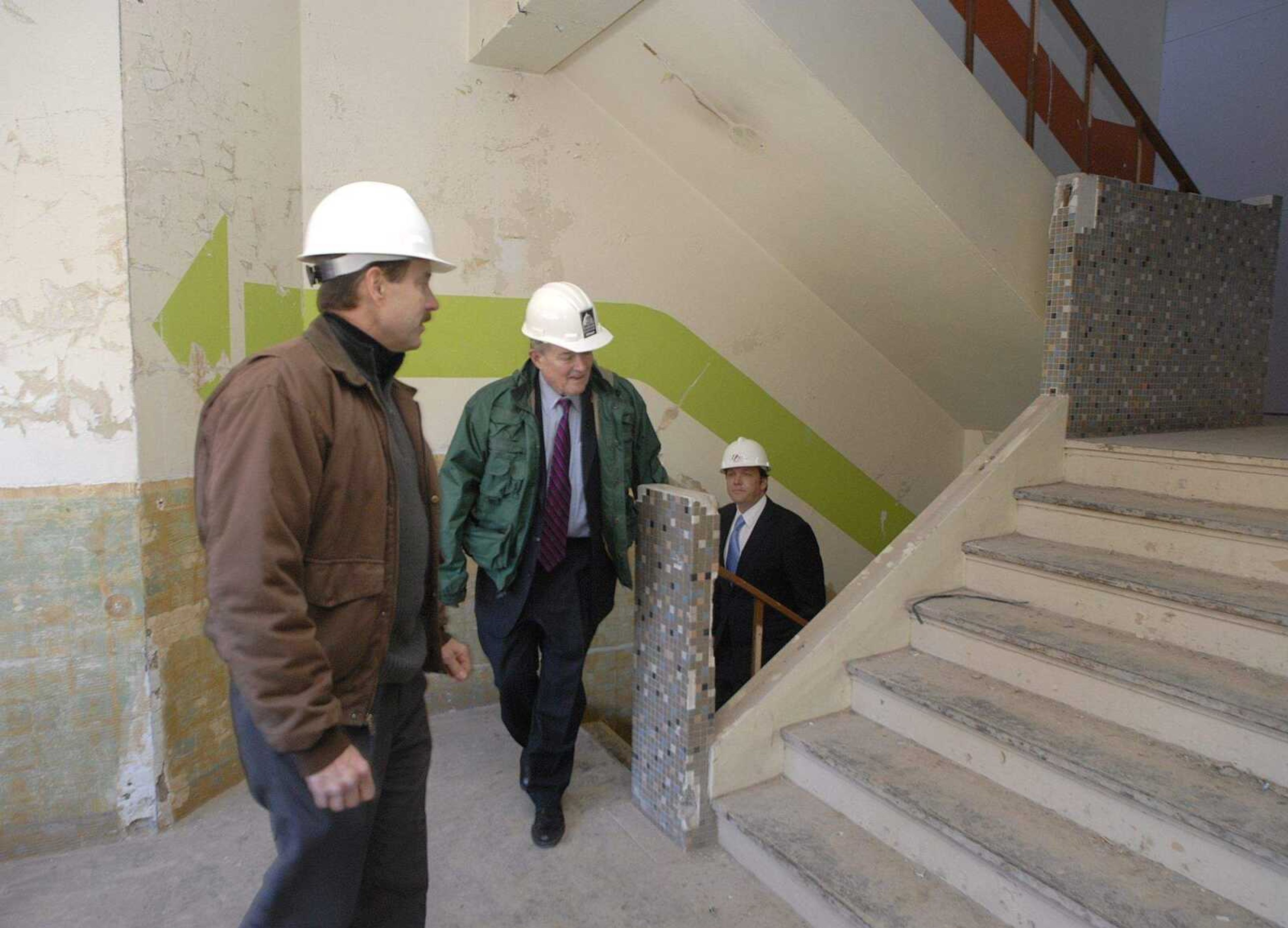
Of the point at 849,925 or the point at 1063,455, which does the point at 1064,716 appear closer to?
the point at 849,925

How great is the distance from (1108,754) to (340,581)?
1.97m

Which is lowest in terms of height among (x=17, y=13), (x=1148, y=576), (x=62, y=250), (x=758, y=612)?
(x=758, y=612)

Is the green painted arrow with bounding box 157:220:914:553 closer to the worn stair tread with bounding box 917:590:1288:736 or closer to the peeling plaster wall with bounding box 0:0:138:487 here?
the peeling plaster wall with bounding box 0:0:138:487

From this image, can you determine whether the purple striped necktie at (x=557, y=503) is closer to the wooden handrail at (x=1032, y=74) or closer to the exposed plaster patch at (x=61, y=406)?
the exposed plaster patch at (x=61, y=406)

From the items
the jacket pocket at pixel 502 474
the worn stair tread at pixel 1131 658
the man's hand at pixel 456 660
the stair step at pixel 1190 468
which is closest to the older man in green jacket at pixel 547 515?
the jacket pocket at pixel 502 474

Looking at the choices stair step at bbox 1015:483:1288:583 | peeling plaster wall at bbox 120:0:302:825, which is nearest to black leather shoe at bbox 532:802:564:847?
peeling plaster wall at bbox 120:0:302:825

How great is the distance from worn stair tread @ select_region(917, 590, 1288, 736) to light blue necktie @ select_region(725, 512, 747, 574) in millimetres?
1367

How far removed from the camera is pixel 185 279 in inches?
117

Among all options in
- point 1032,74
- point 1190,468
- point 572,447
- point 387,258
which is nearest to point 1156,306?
point 1190,468

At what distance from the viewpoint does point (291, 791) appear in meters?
1.56

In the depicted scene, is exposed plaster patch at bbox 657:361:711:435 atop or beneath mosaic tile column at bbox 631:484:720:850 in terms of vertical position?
atop

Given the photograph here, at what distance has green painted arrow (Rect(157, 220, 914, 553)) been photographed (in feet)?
10.2

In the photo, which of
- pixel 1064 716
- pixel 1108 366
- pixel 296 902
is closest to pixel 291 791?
pixel 296 902

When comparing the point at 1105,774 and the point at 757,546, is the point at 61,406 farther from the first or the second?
the point at 1105,774
